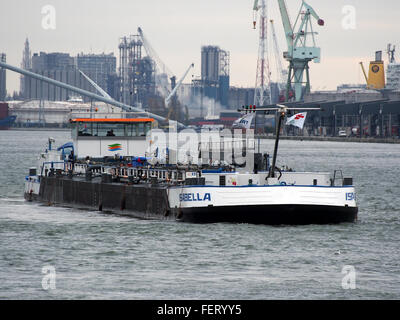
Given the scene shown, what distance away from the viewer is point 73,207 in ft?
164

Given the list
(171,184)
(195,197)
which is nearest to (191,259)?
(195,197)

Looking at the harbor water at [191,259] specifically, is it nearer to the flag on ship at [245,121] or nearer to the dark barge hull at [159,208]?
the dark barge hull at [159,208]

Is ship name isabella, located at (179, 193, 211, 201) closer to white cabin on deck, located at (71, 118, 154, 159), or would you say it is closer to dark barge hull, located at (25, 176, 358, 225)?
→ dark barge hull, located at (25, 176, 358, 225)

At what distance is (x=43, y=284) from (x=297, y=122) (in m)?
14.8

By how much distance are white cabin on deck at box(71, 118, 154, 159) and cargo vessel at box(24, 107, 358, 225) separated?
2.2 inches

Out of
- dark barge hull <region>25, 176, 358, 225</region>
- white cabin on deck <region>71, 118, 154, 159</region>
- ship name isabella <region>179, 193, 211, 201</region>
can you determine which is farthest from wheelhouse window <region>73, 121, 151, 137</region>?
ship name isabella <region>179, 193, 211, 201</region>

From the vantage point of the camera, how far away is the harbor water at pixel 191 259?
90.6 feet

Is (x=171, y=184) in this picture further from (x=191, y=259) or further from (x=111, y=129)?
(x=111, y=129)

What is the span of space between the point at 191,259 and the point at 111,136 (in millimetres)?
21699

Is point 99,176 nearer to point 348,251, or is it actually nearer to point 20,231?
point 20,231

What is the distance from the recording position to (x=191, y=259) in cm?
3319

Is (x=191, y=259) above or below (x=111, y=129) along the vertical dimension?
below
